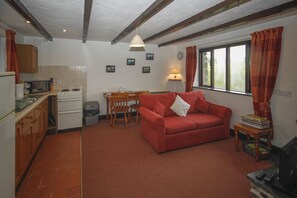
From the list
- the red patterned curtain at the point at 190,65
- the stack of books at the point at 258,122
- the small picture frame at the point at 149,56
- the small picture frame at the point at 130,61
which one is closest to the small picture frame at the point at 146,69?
the small picture frame at the point at 149,56

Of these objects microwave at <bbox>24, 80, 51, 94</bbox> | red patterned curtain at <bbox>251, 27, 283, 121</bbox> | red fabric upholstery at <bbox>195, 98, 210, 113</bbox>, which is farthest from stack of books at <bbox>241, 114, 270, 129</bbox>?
microwave at <bbox>24, 80, 51, 94</bbox>

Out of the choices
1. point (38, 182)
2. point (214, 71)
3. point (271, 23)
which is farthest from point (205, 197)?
point (214, 71)

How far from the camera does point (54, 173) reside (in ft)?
8.23

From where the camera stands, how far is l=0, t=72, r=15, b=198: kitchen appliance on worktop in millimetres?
1398

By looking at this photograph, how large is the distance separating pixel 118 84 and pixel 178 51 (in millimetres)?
2306

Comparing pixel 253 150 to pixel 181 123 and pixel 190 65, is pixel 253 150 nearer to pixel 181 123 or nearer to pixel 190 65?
pixel 181 123

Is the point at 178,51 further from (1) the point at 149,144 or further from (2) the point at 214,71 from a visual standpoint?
(1) the point at 149,144

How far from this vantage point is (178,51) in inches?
231

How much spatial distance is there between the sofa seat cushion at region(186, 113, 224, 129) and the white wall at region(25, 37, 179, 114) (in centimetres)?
244

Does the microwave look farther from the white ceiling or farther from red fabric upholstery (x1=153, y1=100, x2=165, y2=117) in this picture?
red fabric upholstery (x1=153, y1=100, x2=165, y2=117)

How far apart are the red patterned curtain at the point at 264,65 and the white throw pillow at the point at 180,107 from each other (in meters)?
1.30

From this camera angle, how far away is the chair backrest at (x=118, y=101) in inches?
181

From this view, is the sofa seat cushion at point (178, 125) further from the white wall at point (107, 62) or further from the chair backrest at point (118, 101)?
the white wall at point (107, 62)

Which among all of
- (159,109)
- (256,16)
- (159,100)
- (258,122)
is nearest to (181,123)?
(159,109)
